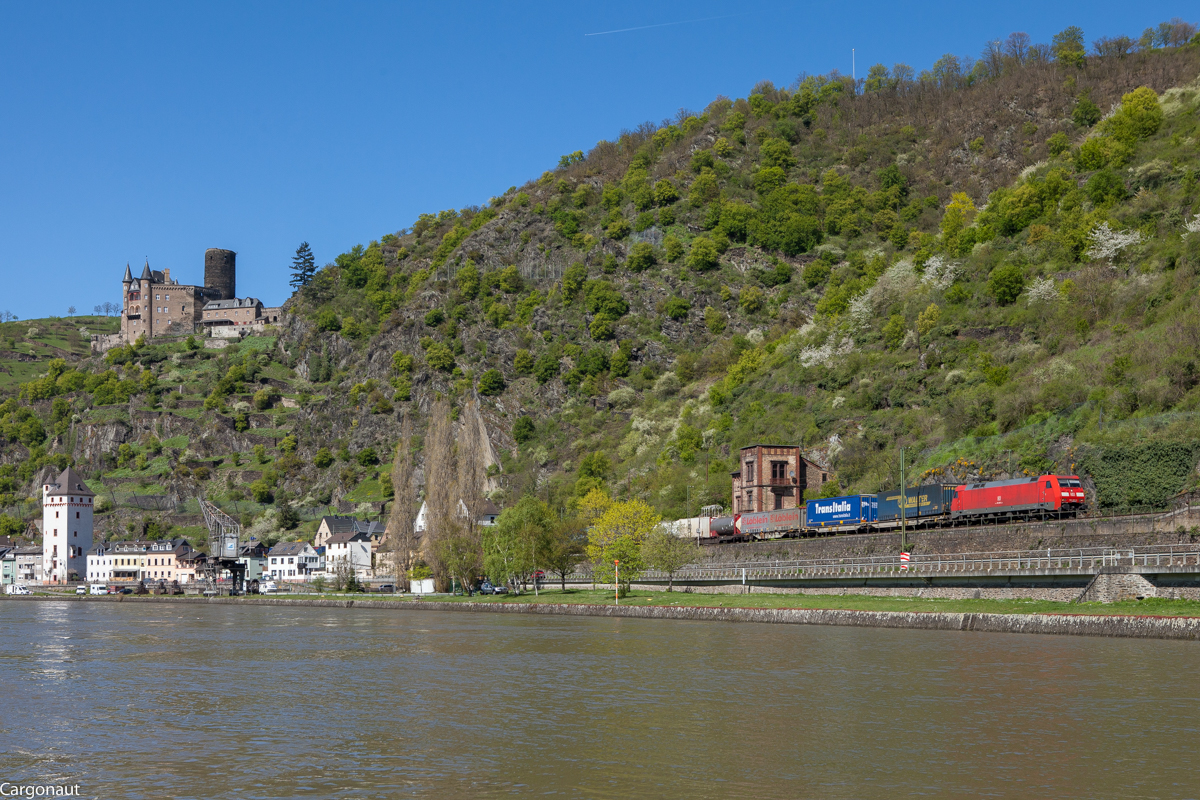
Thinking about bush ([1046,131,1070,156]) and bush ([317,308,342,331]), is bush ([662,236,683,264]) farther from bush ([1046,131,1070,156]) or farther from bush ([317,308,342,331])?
bush ([317,308,342,331])

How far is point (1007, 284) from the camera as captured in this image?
305ft

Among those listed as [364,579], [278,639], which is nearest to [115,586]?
[364,579]

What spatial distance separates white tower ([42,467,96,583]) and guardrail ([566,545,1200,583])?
A: 101320 mm

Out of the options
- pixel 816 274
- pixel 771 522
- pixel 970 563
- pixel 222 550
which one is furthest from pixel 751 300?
pixel 970 563

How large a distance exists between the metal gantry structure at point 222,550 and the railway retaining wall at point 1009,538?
206 feet

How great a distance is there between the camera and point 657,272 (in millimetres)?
144500

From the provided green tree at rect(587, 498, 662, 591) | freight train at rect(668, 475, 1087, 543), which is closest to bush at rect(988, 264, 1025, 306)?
freight train at rect(668, 475, 1087, 543)

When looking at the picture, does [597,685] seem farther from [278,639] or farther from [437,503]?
[437,503]

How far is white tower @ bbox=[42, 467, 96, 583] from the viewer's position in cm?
14162

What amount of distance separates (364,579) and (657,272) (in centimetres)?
5877

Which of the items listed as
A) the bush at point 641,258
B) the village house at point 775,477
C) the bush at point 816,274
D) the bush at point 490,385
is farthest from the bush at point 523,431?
the village house at point 775,477

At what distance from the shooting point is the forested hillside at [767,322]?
257 ft

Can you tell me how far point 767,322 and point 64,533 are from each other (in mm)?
98999

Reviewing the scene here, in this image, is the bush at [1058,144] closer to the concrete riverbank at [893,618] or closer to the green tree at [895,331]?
the green tree at [895,331]
